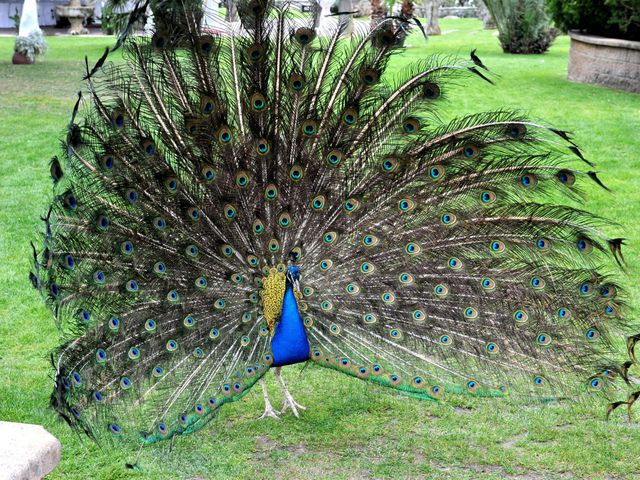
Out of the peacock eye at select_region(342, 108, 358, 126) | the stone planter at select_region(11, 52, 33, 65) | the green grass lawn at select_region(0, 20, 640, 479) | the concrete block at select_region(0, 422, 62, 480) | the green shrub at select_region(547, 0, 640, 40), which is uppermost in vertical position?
the green shrub at select_region(547, 0, 640, 40)

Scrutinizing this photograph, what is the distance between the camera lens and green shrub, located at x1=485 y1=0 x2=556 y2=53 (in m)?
23.5

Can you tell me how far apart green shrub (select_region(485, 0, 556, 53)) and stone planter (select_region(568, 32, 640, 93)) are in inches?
235

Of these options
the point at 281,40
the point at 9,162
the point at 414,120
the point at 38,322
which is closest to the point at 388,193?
the point at 414,120

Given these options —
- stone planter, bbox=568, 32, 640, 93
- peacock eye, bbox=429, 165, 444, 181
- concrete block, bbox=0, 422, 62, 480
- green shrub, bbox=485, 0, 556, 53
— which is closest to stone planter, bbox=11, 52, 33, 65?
green shrub, bbox=485, 0, 556, 53

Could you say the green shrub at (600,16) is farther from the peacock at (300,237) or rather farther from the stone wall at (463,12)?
the stone wall at (463,12)

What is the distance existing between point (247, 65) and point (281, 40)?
240 millimetres

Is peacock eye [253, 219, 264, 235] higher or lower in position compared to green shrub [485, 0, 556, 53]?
lower

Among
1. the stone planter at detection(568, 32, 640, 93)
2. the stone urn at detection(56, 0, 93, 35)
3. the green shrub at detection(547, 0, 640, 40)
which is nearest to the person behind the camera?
the stone planter at detection(568, 32, 640, 93)

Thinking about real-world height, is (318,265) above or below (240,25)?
below

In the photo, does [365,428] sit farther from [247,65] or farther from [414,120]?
[247,65]

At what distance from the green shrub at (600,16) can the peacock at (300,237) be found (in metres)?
12.3

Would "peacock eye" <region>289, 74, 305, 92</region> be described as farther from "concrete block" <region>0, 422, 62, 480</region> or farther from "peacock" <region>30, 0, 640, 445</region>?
"concrete block" <region>0, 422, 62, 480</region>

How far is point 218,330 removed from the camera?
4.84m

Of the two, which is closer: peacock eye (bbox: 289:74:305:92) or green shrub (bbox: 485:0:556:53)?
peacock eye (bbox: 289:74:305:92)
